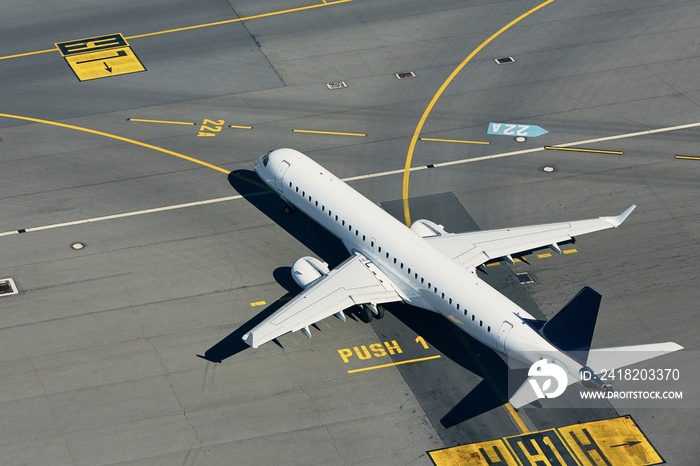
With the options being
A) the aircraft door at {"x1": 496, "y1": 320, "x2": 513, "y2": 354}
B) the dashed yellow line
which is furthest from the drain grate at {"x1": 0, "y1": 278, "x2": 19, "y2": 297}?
the aircraft door at {"x1": 496, "y1": 320, "x2": 513, "y2": 354}

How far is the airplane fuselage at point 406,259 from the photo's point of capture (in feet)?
256

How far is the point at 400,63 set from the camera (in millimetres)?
116312

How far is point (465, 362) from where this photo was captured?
271ft

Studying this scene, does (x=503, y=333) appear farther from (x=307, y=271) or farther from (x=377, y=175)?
(x=377, y=175)

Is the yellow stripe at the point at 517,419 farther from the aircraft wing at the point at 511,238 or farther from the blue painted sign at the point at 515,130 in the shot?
the blue painted sign at the point at 515,130

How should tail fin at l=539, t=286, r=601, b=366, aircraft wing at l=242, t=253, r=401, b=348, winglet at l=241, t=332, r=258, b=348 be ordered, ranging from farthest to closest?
aircraft wing at l=242, t=253, r=401, b=348 < winglet at l=241, t=332, r=258, b=348 < tail fin at l=539, t=286, r=601, b=366

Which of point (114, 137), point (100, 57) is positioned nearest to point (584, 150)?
point (114, 137)

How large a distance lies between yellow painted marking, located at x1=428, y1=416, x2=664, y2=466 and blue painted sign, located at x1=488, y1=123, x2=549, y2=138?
35.8 metres

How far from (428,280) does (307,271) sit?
31.6ft

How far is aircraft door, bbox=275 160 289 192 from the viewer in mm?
94500

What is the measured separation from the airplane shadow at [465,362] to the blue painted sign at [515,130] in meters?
25.9

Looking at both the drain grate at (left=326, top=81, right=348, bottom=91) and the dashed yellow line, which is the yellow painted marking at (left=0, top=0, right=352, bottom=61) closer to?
the drain grate at (left=326, top=81, right=348, bottom=91)

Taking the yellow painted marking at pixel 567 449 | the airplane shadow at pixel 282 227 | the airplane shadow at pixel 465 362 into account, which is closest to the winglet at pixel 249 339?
the airplane shadow at pixel 282 227

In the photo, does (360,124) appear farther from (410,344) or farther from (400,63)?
(410,344)
